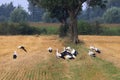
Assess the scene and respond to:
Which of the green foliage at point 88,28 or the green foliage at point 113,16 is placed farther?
the green foliage at point 113,16

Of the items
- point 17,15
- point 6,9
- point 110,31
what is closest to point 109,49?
point 110,31

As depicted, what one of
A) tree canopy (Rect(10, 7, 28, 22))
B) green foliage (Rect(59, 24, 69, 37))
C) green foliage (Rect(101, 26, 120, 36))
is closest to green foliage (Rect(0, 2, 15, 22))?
tree canopy (Rect(10, 7, 28, 22))

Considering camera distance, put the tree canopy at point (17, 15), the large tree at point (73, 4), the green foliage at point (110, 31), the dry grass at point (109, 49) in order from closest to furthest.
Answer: the dry grass at point (109, 49)
the large tree at point (73, 4)
the green foliage at point (110, 31)
the tree canopy at point (17, 15)

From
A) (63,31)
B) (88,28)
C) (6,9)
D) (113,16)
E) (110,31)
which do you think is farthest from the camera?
(6,9)

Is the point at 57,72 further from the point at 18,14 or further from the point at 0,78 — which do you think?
the point at 18,14

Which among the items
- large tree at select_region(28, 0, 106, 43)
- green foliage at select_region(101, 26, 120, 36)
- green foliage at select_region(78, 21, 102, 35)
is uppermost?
large tree at select_region(28, 0, 106, 43)

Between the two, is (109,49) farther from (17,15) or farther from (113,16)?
(113,16)

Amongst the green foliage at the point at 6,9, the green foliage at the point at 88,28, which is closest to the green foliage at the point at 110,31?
the green foliage at the point at 88,28

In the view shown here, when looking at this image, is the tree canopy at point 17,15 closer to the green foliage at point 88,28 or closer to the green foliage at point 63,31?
A: the green foliage at point 88,28

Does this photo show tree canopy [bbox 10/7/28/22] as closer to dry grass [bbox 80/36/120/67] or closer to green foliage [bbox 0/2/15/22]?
green foliage [bbox 0/2/15/22]

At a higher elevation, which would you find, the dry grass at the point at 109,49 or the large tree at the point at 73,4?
the large tree at the point at 73,4

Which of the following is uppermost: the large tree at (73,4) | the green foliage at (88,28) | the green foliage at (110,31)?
the large tree at (73,4)

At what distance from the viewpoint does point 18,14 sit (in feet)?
305

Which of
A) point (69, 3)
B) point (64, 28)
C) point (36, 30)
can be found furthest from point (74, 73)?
point (36, 30)
